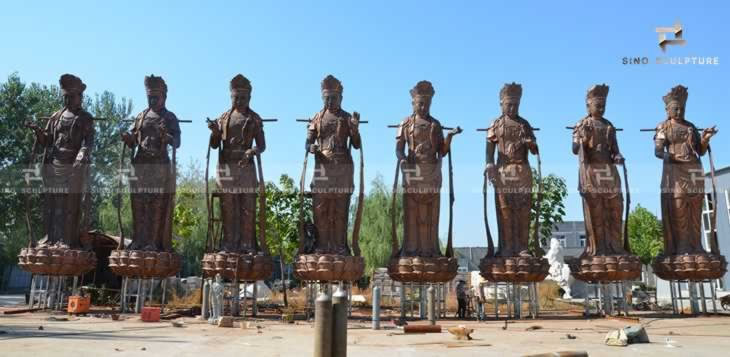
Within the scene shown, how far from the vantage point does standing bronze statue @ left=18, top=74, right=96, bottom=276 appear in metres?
15.1

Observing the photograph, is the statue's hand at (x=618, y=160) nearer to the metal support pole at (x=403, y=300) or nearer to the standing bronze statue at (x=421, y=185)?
the standing bronze statue at (x=421, y=185)

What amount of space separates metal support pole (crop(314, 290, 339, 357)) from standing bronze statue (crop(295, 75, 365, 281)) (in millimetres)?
8695

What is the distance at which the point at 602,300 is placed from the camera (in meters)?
15.0

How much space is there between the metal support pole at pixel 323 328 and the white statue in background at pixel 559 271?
79.1 feet

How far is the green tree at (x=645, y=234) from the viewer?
35.1m

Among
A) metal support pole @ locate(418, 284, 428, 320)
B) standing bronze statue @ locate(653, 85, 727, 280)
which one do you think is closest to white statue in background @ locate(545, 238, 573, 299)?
Answer: standing bronze statue @ locate(653, 85, 727, 280)

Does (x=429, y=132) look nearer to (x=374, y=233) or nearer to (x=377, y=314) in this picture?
(x=377, y=314)

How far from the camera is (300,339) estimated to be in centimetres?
926

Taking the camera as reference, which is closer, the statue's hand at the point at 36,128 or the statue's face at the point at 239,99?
the statue's hand at the point at 36,128

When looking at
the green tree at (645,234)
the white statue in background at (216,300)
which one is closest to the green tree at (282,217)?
the white statue in background at (216,300)

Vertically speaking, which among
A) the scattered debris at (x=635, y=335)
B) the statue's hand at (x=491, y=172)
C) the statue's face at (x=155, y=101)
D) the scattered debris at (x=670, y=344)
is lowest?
the scattered debris at (x=670, y=344)

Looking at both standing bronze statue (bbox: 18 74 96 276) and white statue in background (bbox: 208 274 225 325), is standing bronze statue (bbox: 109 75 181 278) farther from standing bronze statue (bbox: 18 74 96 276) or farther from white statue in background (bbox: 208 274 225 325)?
white statue in background (bbox: 208 274 225 325)

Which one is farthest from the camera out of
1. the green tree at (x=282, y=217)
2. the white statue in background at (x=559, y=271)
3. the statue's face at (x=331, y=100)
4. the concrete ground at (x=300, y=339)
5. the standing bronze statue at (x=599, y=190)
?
the white statue in background at (x=559, y=271)

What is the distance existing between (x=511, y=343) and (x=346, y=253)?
20.8ft
